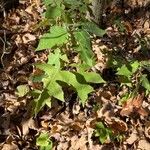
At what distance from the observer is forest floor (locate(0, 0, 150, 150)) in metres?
3.37

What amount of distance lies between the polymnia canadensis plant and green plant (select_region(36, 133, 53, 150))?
13.3 inches

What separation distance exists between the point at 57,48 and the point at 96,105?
0.72 m

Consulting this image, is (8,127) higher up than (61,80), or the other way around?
(61,80)

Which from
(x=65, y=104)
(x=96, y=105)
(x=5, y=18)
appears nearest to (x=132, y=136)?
(x=96, y=105)

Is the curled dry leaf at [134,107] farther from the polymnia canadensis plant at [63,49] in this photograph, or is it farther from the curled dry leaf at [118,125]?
the polymnia canadensis plant at [63,49]

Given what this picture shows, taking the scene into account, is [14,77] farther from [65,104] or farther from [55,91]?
[55,91]

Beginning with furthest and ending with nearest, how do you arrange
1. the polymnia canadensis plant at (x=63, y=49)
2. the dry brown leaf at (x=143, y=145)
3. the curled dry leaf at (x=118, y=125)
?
the curled dry leaf at (x=118, y=125), the dry brown leaf at (x=143, y=145), the polymnia canadensis plant at (x=63, y=49)

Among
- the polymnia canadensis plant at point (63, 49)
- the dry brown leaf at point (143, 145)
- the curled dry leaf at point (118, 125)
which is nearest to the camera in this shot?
the polymnia canadensis plant at point (63, 49)

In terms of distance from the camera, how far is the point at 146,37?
4.23 metres

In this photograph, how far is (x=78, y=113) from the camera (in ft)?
11.8

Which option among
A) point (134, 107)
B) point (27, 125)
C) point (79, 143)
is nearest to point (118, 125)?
point (134, 107)

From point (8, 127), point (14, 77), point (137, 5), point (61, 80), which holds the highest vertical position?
point (137, 5)

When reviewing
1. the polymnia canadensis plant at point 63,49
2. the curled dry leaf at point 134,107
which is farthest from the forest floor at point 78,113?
the polymnia canadensis plant at point 63,49

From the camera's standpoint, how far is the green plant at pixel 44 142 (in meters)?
3.35
